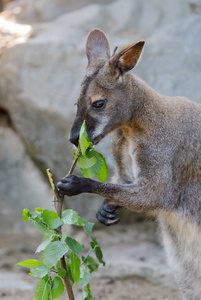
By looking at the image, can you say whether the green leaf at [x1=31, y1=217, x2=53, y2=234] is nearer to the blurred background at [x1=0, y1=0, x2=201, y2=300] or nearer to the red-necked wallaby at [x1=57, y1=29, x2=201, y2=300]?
the red-necked wallaby at [x1=57, y1=29, x2=201, y2=300]

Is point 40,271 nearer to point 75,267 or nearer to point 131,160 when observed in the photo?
point 75,267

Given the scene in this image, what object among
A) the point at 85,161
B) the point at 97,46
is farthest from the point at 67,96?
the point at 85,161

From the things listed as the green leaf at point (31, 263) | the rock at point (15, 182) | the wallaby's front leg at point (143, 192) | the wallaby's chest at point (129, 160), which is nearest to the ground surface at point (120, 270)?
the rock at point (15, 182)

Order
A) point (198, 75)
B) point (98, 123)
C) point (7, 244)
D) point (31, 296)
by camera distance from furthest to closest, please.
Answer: point (7, 244) → point (198, 75) → point (31, 296) → point (98, 123)

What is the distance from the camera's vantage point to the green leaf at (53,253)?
3449 mm

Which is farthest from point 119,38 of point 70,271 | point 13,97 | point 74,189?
point 70,271

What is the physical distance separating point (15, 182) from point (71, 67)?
1846mm

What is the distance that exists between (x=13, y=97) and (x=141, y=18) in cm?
206

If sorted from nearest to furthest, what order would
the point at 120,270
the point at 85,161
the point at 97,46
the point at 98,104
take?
the point at 85,161 < the point at 98,104 < the point at 97,46 < the point at 120,270

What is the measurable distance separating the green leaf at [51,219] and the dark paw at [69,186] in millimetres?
404

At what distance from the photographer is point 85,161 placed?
3.85 meters

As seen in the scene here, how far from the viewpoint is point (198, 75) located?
6.89 metres

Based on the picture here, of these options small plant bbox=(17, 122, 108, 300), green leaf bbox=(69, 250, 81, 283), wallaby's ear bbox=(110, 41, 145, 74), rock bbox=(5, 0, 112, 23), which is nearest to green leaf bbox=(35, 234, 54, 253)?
small plant bbox=(17, 122, 108, 300)

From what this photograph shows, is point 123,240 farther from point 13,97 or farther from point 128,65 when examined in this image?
point 128,65
